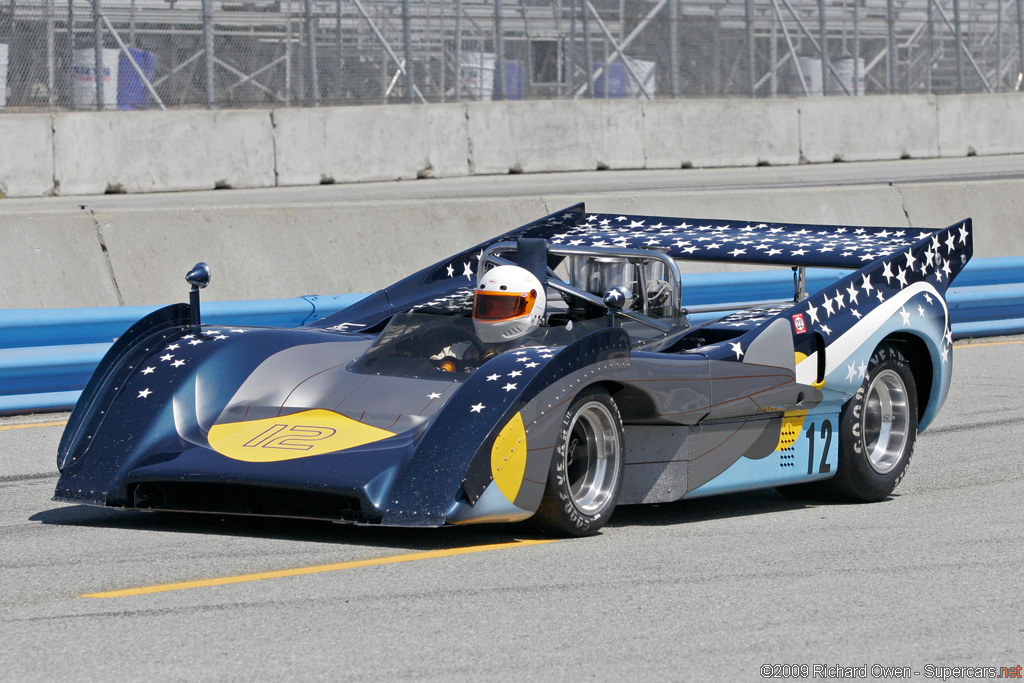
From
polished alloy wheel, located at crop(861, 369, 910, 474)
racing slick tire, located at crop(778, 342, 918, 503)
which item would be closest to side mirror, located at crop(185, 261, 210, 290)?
racing slick tire, located at crop(778, 342, 918, 503)

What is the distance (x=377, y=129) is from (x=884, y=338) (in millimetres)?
13349

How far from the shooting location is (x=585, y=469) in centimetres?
579

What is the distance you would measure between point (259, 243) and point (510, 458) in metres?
6.30

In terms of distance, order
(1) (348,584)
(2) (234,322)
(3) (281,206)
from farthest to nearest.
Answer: (3) (281,206)
(2) (234,322)
(1) (348,584)

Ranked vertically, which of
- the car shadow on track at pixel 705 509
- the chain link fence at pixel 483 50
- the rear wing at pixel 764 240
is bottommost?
the car shadow on track at pixel 705 509

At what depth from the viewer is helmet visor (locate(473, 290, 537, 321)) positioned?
6.26 meters

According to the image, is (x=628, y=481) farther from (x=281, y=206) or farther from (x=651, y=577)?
(x=281, y=206)

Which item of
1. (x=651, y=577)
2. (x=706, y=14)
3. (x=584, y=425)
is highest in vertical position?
(x=706, y=14)

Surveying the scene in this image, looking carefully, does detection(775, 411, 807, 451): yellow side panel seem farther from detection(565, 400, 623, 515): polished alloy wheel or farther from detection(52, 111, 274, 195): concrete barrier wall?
detection(52, 111, 274, 195): concrete barrier wall

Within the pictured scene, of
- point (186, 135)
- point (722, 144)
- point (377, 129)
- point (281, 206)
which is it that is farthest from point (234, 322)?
point (722, 144)

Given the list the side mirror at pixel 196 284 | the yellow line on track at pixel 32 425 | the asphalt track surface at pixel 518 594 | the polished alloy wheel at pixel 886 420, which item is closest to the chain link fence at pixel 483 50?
the yellow line on track at pixel 32 425

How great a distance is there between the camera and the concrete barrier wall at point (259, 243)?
1036cm

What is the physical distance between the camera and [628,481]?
5992mm

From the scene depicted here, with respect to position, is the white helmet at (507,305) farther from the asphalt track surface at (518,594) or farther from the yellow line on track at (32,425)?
the yellow line on track at (32,425)
